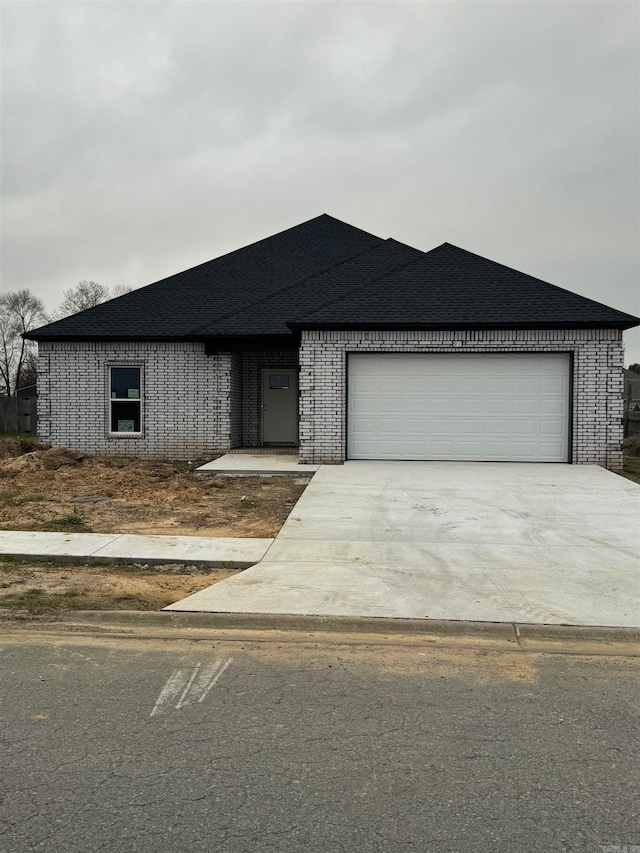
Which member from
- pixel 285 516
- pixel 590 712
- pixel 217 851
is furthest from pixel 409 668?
pixel 285 516

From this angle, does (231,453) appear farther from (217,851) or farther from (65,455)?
(217,851)

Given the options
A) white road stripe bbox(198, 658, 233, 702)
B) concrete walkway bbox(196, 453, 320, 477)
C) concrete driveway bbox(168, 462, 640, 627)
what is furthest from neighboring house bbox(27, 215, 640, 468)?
white road stripe bbox(198, 658, 233, 702)

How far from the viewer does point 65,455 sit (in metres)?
17.0

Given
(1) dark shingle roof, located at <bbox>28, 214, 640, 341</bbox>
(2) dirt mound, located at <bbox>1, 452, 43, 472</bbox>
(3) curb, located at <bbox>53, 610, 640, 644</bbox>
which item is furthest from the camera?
(1) dark shingle roof, located at <bbox>28, 214, 640, 341</bbox>

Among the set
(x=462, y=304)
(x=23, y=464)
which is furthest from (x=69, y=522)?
(x=462, y=304)

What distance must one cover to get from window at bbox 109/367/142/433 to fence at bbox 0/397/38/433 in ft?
41.4

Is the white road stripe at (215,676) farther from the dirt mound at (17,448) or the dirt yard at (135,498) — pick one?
the dirt mound at (17,448)

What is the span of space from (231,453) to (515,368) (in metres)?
7.24

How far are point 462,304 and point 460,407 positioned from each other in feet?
7.76

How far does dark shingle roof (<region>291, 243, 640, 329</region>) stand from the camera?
15.4m

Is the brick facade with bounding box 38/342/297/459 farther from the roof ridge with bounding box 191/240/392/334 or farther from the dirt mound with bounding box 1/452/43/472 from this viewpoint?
the dirt mound with bounding box 1/452/43/472

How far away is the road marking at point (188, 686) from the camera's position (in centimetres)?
416

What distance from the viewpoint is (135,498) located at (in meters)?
11.8

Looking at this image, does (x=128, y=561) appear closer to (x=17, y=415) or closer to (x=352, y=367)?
(x=352, y=367)
